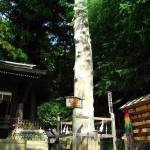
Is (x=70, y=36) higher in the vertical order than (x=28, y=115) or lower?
higher

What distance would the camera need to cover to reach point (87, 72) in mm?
8430

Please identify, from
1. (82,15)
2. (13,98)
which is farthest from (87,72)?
(13,98)

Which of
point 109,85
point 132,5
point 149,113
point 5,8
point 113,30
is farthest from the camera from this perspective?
point 5,8

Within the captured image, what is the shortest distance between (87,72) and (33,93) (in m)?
12.6

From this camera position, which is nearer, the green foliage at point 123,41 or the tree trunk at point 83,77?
the tree trunk at point 83,77

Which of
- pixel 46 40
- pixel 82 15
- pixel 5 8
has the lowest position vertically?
pixel 82 15

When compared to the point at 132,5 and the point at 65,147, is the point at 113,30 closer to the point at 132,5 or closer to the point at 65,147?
the point at 132,5

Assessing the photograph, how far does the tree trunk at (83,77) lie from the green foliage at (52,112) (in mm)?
6160

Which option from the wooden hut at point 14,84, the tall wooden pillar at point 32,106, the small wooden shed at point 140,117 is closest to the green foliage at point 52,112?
the wooden hut at point 14,84

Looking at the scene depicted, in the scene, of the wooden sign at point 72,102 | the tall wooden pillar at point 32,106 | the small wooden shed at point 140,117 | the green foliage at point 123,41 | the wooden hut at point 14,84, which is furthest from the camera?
the tall wooden pillar at point 32,106

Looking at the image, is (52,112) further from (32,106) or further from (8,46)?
(32,106)

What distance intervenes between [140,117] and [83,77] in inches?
109

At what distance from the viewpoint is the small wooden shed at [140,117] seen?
5691 millimetres

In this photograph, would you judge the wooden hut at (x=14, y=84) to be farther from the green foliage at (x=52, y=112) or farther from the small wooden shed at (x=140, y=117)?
the small wooden shed at (x=140, y=117)
